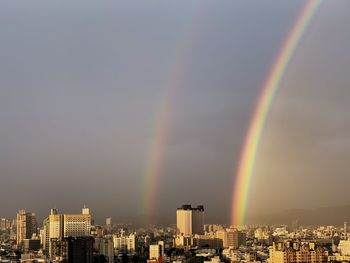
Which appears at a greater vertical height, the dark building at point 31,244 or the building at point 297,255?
the dark building at point 31,244

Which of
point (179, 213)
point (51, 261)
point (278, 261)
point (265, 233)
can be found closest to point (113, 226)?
point (179, 213)

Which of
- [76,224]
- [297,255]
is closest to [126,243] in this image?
[76,224]

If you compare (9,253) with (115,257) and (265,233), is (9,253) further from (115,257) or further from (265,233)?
(265,233)

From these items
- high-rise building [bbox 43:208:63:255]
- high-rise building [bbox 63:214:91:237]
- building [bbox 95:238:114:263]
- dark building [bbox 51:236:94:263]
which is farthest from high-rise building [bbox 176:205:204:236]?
dark building [bbox 51:236:94:263]

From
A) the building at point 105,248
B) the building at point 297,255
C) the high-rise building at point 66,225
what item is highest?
the high-rise building at point 66,225

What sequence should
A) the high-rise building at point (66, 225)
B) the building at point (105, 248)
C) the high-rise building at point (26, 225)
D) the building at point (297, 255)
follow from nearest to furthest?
the building at point (297, 255) < the building at point (105, 248) < the high-rise building at point (66, 225) < the high-rise building at point (26, 225)

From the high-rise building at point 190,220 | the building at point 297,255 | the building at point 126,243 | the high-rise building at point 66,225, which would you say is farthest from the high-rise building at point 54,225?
the building at point 297,255

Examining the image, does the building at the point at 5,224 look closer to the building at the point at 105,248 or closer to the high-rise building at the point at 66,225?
the high-rise building at the point at 66,225
